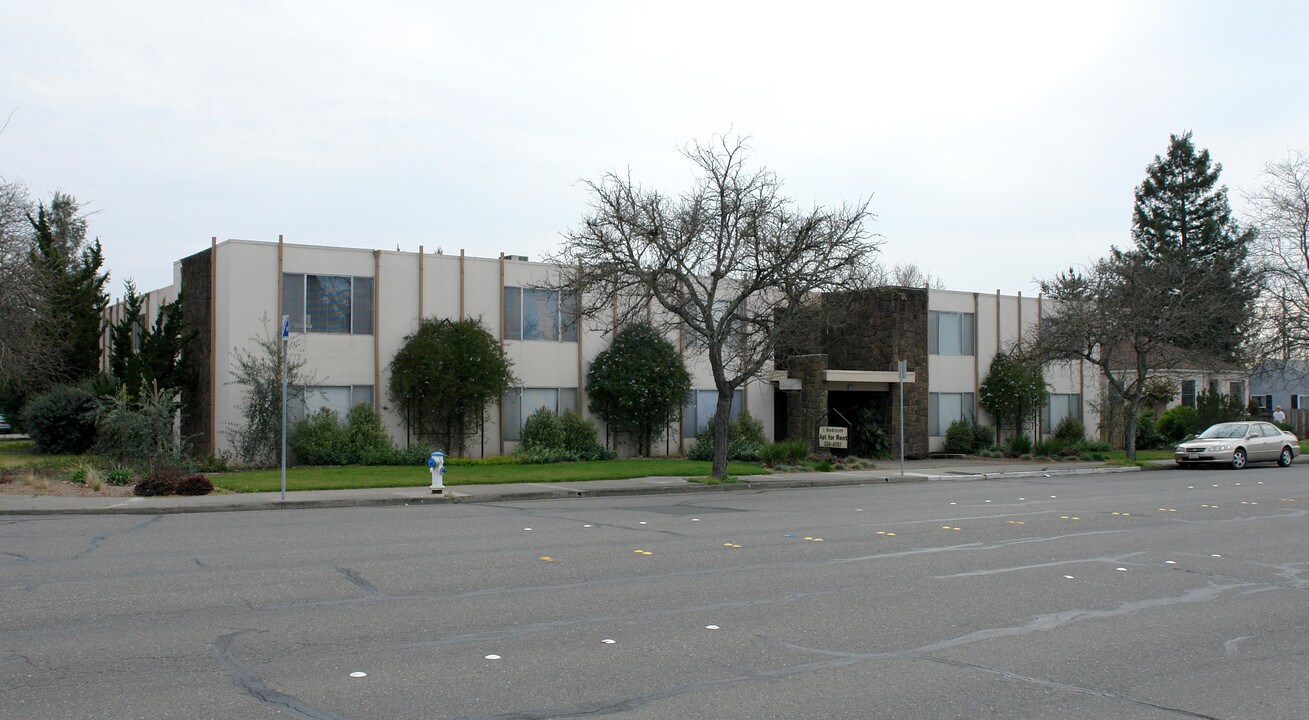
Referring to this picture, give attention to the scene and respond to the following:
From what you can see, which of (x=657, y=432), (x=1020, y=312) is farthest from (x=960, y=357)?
(x=657, y=432)

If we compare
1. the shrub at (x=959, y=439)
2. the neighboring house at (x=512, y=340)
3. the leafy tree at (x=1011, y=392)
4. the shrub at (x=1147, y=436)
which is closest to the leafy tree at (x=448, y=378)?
the neighboring house at (x=512, y=340)

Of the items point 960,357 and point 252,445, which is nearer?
point 252,445

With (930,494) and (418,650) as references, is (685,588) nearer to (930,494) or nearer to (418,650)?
(418,650)

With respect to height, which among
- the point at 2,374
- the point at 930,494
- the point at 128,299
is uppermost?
the point at 128,299

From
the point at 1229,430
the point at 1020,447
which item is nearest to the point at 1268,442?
the point at 1229,430

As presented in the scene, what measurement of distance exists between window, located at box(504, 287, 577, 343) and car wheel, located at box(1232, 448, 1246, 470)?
19783 mm

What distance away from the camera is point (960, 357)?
38.5 m

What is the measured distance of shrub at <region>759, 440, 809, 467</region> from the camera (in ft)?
97.0

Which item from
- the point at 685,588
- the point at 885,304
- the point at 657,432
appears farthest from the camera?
the point at 885,304

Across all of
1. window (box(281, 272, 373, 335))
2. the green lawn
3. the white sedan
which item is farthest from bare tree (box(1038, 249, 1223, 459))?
window (box(281, 272, 373, 335))

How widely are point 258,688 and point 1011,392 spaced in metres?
35.2

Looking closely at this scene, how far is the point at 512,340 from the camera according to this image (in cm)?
3070

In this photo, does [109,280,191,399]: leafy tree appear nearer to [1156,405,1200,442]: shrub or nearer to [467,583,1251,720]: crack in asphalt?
[467,583,1251,720]: crack in asphalt

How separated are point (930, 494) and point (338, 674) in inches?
688
